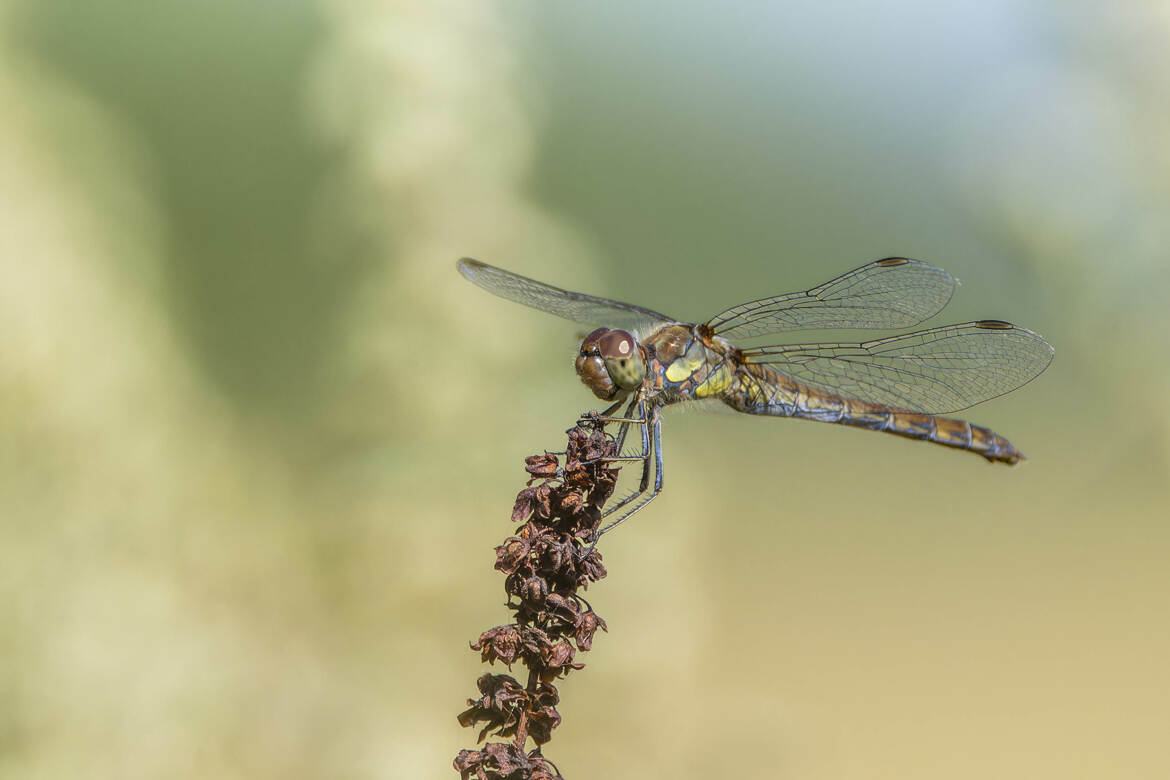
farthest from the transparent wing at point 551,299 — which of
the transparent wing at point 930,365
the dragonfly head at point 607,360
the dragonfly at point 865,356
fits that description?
the transparent wing at point 930,365

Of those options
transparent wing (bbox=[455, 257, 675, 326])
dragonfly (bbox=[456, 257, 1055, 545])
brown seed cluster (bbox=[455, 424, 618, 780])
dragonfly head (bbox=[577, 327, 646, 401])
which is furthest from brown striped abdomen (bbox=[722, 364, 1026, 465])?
brown seed cluster (bbox=[455, 424, 618, 780])

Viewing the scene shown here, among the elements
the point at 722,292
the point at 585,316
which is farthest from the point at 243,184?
the point at 722,292

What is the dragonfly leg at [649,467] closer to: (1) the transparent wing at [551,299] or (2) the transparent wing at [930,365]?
(1) the transparent wing at [551,299]

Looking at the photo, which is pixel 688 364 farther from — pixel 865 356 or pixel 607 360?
pixel 865 356

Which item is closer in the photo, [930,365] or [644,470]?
[644,470]

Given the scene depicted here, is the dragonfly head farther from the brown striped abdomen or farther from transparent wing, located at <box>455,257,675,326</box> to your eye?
the brown striped abdomen

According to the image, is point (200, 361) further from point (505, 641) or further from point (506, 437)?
point (505, 641)

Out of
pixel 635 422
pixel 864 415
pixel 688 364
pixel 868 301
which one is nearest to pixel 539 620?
pixel 635 422

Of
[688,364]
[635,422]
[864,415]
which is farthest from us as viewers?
[864,415]
